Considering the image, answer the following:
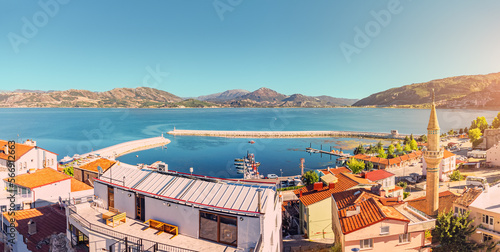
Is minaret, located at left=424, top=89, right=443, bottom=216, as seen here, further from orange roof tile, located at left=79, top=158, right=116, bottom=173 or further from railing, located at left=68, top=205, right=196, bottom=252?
orange roof tile, located at left=79, top=158, right=116, bottom=173

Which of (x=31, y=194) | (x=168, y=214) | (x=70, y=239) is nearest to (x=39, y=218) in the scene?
(x=31, y=194)

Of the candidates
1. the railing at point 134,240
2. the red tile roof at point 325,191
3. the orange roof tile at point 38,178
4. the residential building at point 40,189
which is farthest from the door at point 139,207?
the orange roof tile at point 38,178

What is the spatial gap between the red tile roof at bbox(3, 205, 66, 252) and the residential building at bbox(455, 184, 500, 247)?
2027cm

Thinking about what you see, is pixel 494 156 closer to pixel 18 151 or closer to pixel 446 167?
pixel 446 167

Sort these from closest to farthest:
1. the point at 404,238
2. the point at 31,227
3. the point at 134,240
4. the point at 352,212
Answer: the point at 134,240
the point at 404,238
the point at 352,212
the point at 31,227

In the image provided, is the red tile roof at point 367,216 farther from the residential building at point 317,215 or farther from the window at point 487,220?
the window at point 487,220

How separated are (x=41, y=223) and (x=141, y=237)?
8.24 metres

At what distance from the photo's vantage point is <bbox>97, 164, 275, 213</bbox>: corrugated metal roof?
7.70 m

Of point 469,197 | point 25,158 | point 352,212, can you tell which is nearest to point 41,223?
point 25,158

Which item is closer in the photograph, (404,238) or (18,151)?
(404,238)

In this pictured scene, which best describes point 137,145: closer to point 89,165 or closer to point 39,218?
point 89,165

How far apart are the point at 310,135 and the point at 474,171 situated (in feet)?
214

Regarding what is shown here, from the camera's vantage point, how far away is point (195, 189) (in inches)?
337

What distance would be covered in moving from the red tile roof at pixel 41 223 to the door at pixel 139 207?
17.0 feet
